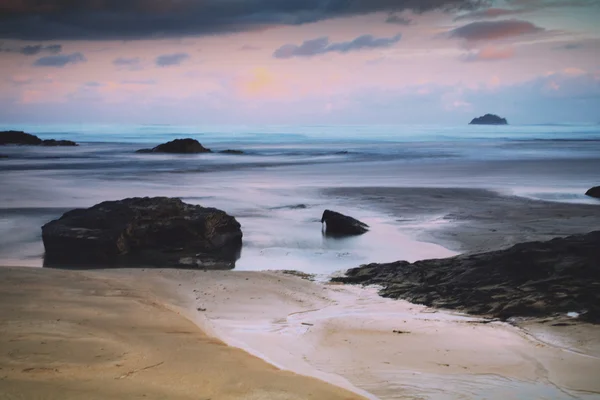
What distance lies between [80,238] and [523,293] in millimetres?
7099

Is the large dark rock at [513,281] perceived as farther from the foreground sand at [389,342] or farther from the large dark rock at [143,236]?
the large dark rock at [143,236]

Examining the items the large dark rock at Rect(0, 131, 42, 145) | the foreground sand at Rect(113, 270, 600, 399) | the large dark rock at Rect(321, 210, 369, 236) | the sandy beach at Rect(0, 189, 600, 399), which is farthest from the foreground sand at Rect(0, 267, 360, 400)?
the large dark rock at Rect(0, 131, 42, 145)

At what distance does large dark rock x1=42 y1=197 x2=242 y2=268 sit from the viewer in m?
10.5

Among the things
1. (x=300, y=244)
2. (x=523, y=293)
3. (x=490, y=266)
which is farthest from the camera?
(x=300, y=244)

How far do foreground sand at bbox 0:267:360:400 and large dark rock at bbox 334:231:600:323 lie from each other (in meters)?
3.32

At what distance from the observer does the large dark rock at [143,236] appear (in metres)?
10.5

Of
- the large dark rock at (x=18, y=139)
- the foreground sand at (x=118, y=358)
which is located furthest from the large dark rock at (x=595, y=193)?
the large dark rock at (x=18, y=139)

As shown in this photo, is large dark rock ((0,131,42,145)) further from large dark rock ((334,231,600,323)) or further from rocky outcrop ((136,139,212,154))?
large dark rock ((334,231,600,323))

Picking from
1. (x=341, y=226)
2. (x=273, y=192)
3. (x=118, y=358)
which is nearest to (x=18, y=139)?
(x=273, y=192)

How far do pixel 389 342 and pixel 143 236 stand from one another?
6.33 metres

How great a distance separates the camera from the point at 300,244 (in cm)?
1220

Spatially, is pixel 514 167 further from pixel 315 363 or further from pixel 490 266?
pixel 315 363

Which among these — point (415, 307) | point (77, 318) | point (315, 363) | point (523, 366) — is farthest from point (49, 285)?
point (523, 366)

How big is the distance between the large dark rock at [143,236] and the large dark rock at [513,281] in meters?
3.18
